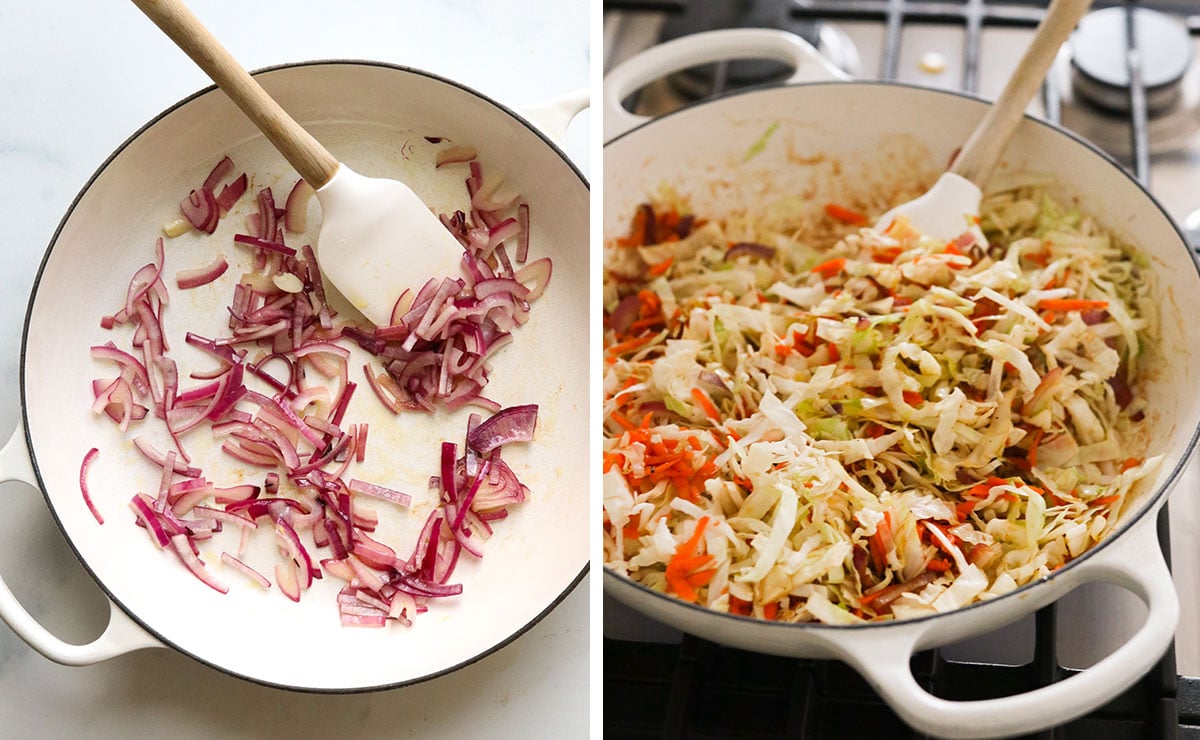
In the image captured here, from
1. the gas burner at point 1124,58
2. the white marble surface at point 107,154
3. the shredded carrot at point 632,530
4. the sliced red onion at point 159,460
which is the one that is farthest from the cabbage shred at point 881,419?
the sliced red onion at point 159,460

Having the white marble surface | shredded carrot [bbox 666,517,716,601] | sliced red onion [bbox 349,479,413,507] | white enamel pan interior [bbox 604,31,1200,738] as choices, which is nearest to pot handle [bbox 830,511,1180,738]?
white enamel pan interior [bbox 604,31,1200,738]

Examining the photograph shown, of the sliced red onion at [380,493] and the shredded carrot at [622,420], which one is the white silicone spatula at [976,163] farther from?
the sliced red onion at [380,493]

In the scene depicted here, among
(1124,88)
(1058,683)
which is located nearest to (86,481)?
(1058,683)

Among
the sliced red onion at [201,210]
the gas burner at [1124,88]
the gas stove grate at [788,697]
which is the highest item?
the gas burner at [1124,88]

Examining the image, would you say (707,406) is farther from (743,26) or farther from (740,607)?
(743,26)

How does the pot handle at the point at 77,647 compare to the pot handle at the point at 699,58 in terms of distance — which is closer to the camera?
the pot handle at the point at 77,647

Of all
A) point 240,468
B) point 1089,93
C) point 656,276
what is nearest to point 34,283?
point 240,468

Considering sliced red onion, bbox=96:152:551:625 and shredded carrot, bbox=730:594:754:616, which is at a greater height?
sliced red onion, bbox=96:152:551:625

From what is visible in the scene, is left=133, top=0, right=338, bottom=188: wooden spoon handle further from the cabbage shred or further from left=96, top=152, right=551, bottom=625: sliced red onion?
the cabbage shred
